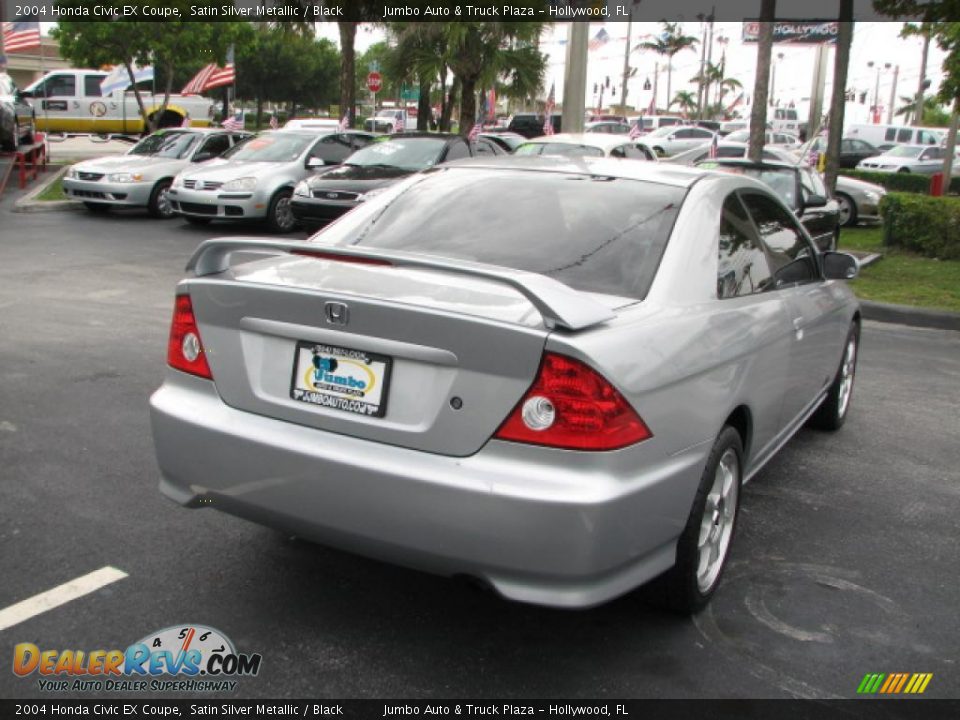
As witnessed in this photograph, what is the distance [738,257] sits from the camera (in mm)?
3994

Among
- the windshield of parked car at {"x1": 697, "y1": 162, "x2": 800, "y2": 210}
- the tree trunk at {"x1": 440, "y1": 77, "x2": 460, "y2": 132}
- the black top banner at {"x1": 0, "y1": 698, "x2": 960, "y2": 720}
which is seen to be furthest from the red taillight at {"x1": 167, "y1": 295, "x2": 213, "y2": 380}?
the tree trunk at {"x1": 440, "y1": 77, "x2": 460, "y2": 132}

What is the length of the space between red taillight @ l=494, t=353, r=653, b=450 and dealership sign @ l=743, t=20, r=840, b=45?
16.0 m

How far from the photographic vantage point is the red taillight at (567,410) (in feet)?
9.23

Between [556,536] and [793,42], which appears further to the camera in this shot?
[793,42]

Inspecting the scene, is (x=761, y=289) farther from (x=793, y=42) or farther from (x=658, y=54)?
(x=658, y=54)

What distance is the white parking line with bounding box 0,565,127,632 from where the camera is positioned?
130 inches

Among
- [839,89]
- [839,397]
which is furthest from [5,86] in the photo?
[839,397]

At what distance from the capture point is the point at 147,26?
23562 millimetres

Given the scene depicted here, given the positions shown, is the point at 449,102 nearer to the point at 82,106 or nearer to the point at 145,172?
the point at 145,172

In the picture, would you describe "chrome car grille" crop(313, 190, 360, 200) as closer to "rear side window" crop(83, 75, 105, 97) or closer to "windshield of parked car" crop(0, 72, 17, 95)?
"windshield of parked car" crop(0, 72, 17, 95)

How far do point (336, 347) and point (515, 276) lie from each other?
1.97 ft

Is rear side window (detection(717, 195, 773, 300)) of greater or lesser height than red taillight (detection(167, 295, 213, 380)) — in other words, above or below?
above

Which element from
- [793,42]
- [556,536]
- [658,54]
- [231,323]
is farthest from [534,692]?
[658,54]

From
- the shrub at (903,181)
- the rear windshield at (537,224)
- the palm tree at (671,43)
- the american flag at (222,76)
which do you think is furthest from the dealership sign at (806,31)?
the palm tree at (671,43)
